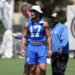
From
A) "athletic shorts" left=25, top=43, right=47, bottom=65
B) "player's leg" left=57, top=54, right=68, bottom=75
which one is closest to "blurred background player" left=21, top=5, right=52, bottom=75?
"athletic shorts" left=25, top=43, right=47, bottom=65

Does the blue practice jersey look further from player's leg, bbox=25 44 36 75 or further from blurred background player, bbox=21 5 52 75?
player's leg, bbox=25 44 36 75

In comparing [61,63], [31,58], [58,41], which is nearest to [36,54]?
[31,58]

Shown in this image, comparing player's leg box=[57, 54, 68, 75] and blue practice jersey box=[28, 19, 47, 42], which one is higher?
blue practice jersey box=[28, 19, 47, 42]

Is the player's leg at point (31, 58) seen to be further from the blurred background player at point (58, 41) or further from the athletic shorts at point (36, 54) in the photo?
the blurred background player at point (58, 41)

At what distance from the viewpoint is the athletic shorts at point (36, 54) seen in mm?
10961

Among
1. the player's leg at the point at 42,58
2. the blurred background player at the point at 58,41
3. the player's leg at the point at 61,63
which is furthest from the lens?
the player's leg at the point at 61,63

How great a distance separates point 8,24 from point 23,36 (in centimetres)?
1288

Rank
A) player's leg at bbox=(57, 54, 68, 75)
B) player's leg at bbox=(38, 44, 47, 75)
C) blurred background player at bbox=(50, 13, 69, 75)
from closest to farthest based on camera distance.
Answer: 1. player's leg at bbox=(38, 44, 47, 75)
2. blurred background player at bbox=(50, 13, 69, 75)
3. player's leg at bbox=(57, 54, 68, 75)

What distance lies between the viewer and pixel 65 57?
39.5 feet

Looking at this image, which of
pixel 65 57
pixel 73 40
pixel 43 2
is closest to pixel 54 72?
pixel 65 57

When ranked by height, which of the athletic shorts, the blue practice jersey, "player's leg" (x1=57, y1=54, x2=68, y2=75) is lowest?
"player's leg" (x1=57, y1=54, x2=68, y2=75)

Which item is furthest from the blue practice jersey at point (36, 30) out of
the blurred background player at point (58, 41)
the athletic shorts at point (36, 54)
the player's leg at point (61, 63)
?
the player's leg at point (61, 63)

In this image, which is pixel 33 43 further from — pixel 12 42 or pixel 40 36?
pixel 12 42

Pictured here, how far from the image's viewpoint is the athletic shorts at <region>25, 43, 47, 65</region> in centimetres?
1096
